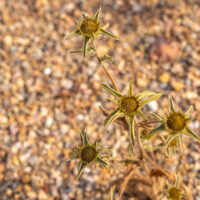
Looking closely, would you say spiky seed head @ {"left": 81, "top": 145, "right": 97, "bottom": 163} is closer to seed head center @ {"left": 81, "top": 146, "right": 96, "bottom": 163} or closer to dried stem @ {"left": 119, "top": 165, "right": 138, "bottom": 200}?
seed head center @ {"left": 81, "top": 146, "right": 96, "bottom": 163}

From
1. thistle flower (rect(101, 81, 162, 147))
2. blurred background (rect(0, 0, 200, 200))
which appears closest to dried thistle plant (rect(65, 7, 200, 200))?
thistle flower (rect(101, 81, 162, 147))

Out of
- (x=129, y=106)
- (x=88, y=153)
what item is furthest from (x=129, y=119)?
(x=88, y=153)

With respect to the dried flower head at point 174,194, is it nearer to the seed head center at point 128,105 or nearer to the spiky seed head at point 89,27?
the seed head center at point 128,105

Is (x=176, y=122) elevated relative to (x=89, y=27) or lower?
lower

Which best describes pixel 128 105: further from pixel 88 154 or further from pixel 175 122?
pixel 88 154

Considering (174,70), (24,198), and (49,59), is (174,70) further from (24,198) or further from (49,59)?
(24,198)
